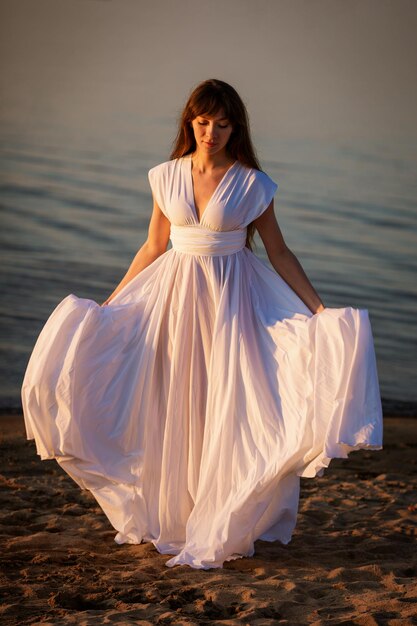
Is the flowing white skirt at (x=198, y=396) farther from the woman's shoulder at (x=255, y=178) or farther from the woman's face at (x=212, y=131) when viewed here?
the woman's face at (x=212, y=131)

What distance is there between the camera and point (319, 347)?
3.72m

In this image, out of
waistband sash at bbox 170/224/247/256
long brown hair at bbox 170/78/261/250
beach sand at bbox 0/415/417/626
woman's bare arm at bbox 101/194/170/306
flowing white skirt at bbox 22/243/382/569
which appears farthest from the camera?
woman's bare arm at bbox 101/194/170/306

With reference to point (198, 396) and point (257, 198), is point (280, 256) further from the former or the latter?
point (198, 396)

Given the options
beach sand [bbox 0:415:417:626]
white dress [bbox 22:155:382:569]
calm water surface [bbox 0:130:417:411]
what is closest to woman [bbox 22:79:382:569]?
white dress [bbox 22:155:382:569]

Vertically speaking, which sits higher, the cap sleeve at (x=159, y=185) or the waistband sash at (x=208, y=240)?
the cap sleeve at (x=159, y=185)

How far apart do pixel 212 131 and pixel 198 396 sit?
3.11 ft

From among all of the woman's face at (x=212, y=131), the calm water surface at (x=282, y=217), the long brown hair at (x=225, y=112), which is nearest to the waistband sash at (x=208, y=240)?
the long brown hair at (x=225, y=112)

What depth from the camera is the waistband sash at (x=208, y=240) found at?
403 centimetres

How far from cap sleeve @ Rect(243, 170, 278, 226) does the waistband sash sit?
72 mm

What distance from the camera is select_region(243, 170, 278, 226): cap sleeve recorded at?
4.01 metres

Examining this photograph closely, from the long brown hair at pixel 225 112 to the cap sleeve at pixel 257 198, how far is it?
8 cm

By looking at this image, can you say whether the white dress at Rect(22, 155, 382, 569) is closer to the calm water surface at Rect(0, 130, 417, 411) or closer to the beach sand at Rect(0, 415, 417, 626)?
the beach sand at Rect(0, 415, 417, 626)

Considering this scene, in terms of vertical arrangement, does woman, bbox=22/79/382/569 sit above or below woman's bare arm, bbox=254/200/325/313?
below

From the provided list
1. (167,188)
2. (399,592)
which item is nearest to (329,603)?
(399,592)
